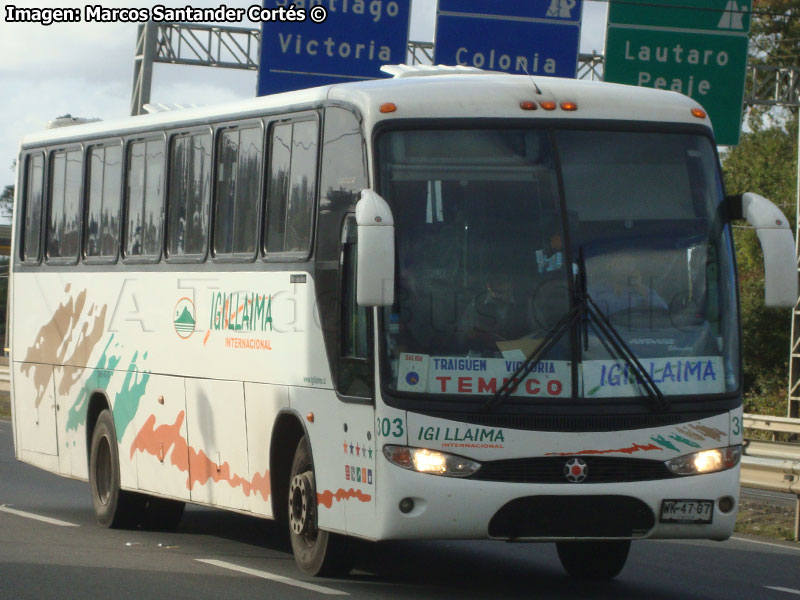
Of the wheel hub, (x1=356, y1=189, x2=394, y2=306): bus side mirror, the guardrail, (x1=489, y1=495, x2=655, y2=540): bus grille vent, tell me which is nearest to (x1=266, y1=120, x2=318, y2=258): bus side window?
the wheel hub

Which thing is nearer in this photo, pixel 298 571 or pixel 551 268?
pixel 551 268

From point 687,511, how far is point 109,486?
20.2 ft

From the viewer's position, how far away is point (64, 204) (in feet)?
51.4

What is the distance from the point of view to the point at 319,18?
76.3 ft

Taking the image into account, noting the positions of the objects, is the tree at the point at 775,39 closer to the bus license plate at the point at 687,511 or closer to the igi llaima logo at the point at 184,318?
the igi llaima logo at the point at 184,318

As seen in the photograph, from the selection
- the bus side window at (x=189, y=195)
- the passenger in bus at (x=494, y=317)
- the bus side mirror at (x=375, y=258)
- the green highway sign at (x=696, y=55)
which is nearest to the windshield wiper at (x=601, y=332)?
the passenger in bus at (x=494, y=317)

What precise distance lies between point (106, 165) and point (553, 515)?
6.55 m

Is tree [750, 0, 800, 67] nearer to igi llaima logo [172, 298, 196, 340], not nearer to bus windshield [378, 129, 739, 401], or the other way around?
igi llaima logo [172, 298, 196, 340]

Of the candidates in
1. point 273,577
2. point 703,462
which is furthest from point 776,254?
point 273,577

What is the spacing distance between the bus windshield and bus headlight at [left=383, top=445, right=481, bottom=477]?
0.35m

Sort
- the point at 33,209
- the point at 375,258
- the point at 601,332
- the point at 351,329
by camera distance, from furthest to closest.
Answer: the point at 33,209, the point at 351,329, the point at 601,332, the point at 375,258

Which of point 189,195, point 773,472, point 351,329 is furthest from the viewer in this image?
point 773,472

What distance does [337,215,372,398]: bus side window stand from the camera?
10.1m

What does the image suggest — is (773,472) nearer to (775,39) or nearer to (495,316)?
(495,316)
